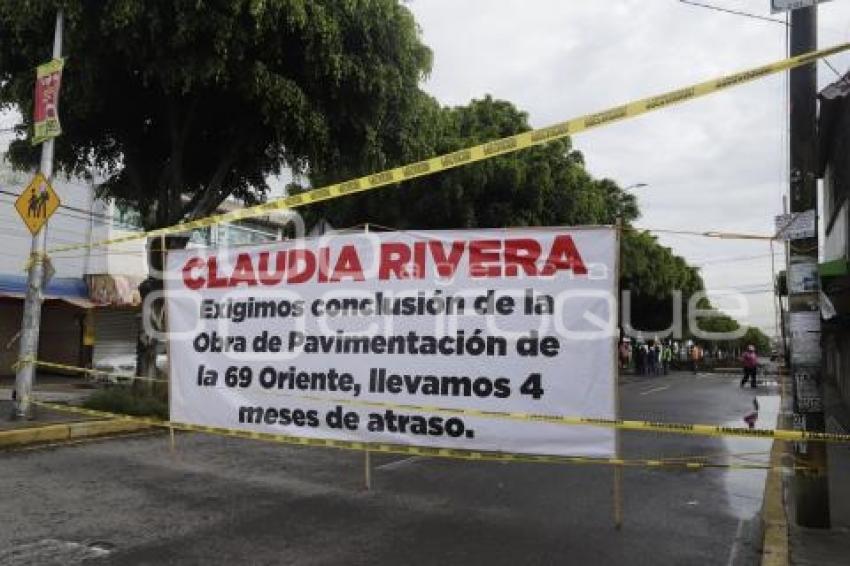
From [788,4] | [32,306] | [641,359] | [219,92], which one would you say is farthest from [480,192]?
[641,359]

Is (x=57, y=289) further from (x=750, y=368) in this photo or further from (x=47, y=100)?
(x=750, y=368)

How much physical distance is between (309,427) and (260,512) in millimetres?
829

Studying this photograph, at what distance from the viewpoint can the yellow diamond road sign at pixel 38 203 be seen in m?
11.3

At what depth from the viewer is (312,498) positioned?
7.26 metres

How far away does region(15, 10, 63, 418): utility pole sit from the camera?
11.0 meters

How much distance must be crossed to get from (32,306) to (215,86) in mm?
4235

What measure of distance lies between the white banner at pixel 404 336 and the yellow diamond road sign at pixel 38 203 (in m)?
4.39

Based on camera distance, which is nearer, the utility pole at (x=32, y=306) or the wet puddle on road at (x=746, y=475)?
the wet puddle on road at (x=746, y=475)

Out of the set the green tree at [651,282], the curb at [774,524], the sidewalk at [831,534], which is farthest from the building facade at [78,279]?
the green tree at [651,282]

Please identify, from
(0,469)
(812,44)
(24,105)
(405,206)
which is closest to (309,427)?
(0,469)

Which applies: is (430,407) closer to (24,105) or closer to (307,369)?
(307,369)

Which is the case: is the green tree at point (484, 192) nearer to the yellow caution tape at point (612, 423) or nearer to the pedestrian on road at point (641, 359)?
the yellow caution tape at point (612, 423)

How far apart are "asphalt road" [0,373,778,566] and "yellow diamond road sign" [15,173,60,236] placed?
3416 mm

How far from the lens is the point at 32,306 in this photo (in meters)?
11.3
